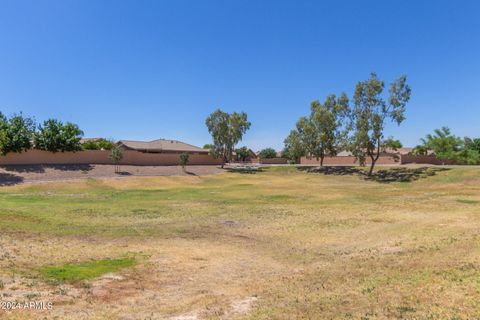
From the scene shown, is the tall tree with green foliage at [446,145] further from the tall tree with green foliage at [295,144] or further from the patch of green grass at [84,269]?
the patch of green grass at [84,269]

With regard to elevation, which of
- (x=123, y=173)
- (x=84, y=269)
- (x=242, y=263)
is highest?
(x=123, y=173)

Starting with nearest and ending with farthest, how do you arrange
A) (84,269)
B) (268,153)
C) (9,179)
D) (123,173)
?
(84,269) → (9,179) → (123,173) → (268,153)

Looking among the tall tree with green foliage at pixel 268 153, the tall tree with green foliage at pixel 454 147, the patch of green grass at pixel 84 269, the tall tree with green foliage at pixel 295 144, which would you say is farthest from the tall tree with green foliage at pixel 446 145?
the patch of green grass at pixel 84 269

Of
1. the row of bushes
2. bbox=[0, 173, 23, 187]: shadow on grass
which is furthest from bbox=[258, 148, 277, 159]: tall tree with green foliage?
bbox=[0, 173, 23, 187]: shadow on grass

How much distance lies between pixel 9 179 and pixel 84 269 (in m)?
44.6

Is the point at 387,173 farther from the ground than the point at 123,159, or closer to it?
closer to it

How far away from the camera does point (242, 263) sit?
525 inches

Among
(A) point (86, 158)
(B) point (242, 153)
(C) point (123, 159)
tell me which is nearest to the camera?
(A) point (86, 158)

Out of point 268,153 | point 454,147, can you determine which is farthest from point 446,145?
point 268,153

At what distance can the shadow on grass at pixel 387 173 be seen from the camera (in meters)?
58.2

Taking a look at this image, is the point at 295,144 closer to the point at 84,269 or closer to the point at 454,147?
the point at 454,147

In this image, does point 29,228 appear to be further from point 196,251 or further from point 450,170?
point 450,170

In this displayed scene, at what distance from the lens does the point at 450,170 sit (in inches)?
2239

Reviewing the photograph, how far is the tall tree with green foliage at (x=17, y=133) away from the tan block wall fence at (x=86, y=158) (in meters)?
1.47
